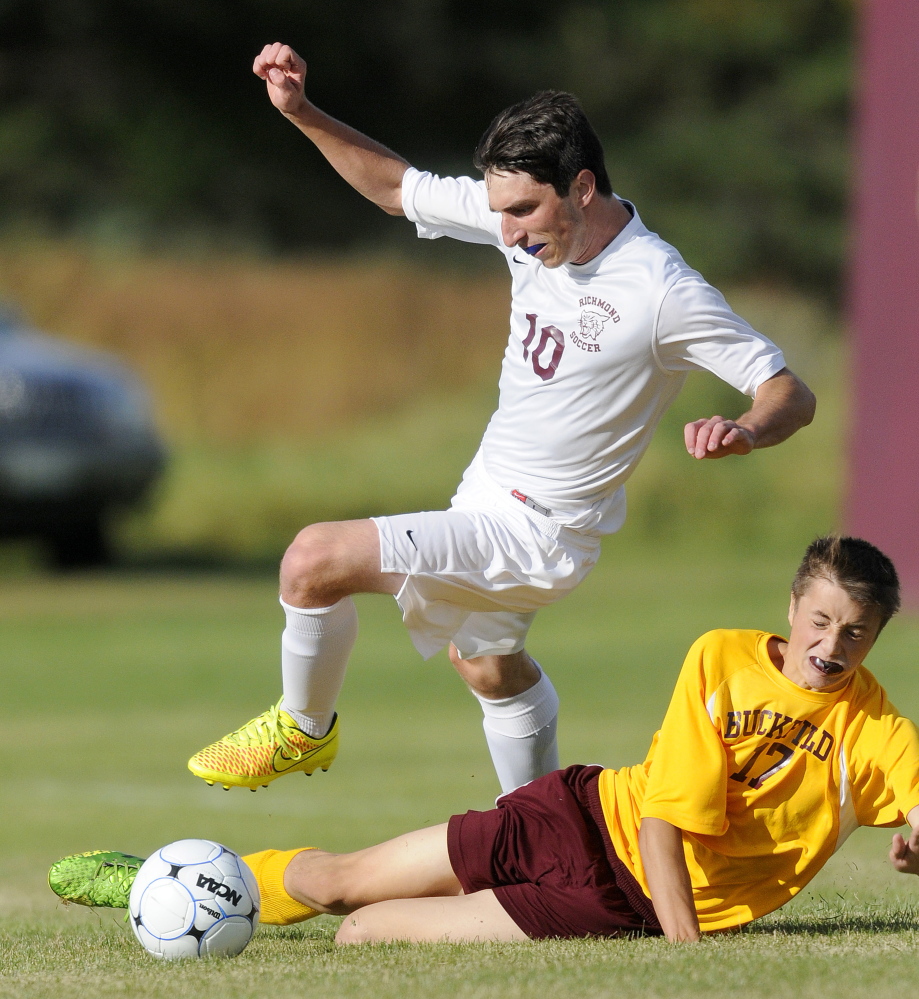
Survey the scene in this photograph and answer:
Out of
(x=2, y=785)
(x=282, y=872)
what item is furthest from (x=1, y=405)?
(x=282, y=872)

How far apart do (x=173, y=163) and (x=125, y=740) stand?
22780 millimetres

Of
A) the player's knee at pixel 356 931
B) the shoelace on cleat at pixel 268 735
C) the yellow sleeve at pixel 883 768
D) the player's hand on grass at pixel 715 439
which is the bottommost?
the player's knee at pixel 356 931

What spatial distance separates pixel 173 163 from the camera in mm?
31812

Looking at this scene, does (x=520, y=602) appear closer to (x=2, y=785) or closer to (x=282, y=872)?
(x=282, y=872)

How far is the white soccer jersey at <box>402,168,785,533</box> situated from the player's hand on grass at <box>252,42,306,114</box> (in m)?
0.74

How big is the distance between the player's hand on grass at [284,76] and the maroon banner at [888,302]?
37.3 ft

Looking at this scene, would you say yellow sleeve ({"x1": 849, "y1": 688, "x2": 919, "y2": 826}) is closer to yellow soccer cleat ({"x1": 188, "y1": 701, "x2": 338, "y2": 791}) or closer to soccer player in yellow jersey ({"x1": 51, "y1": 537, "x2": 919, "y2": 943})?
soccer player in yellow jersey ({"x1": 51, "y1": 537, "x2": 919, "y2": 943})

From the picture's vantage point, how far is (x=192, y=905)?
4.48 m

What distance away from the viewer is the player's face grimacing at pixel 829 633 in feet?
13.7

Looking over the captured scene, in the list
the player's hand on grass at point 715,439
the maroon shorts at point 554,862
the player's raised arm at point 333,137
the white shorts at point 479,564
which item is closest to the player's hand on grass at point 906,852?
the maroon shorts at point 554,862

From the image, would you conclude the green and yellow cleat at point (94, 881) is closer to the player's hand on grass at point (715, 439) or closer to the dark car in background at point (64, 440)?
the player's hand on grass at point (715, 439)

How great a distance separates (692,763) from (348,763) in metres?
5.98

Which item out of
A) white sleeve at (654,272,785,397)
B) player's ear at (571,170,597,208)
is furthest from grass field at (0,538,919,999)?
player's ear at (571,170,597,208)

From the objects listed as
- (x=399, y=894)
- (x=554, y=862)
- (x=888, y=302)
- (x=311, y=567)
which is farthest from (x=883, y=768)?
(x=888, y=302)
